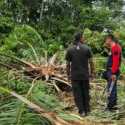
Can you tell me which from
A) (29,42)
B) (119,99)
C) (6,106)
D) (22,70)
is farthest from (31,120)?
(29,42)

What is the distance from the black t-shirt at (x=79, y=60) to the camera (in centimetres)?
1153

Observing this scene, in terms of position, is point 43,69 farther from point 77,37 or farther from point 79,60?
point 77,37

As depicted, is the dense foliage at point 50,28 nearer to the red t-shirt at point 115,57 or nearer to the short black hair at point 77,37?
the red t-shirt at point 115,57

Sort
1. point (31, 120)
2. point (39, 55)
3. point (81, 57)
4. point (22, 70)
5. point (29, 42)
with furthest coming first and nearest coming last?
point (29, 42) → point (39, 55) → point (22, 70) → point (81, 57) → point (31, 120)

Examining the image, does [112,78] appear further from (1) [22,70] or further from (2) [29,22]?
(2) [29,22]

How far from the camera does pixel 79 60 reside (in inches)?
455

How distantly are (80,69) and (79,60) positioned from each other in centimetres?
19

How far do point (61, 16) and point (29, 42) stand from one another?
585 centimetres

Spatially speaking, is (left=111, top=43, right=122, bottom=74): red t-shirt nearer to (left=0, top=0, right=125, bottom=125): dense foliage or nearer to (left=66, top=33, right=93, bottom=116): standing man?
(left=66, top=33, right=93, bottom=116): standing man

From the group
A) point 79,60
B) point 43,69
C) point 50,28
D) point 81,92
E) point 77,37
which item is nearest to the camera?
point 77,37

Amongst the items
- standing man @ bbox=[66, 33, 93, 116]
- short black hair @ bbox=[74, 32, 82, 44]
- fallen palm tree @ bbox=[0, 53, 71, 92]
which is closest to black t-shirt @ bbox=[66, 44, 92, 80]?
standing man @ bbox=[66, 33, 93, 116]

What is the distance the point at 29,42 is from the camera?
1816cm

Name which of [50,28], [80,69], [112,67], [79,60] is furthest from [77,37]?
[50,28]

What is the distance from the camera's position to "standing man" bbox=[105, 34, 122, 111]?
11.9 meters
